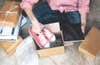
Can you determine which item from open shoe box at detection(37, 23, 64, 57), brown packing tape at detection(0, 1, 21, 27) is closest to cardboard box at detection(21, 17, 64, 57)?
open shoe box at detection(37, 23, 64, 57)

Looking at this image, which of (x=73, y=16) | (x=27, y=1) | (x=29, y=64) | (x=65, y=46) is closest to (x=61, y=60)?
(x=65, y=46)

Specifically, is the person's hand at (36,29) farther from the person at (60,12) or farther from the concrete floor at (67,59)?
the concrete floor at (67,59)

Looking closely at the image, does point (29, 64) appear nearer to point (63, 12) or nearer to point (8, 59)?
point (8, 59)

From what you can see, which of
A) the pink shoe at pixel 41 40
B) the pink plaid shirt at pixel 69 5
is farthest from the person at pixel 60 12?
the pink shoe at pixel 41 40

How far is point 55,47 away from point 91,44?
0.23m

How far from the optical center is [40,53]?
1.43 metres

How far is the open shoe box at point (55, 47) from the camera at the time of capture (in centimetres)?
139

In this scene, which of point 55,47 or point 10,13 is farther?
point 10,13

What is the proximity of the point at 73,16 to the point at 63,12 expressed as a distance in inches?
3.0

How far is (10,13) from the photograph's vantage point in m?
1.52

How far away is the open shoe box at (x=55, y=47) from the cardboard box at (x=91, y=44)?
13 centimetres

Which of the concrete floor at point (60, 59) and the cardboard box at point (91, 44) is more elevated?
the cardboard box at point (91, 44)

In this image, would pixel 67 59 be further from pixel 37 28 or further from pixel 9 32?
pixel 9 32

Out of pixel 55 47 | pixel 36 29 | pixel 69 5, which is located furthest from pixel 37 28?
pixel 69 5
